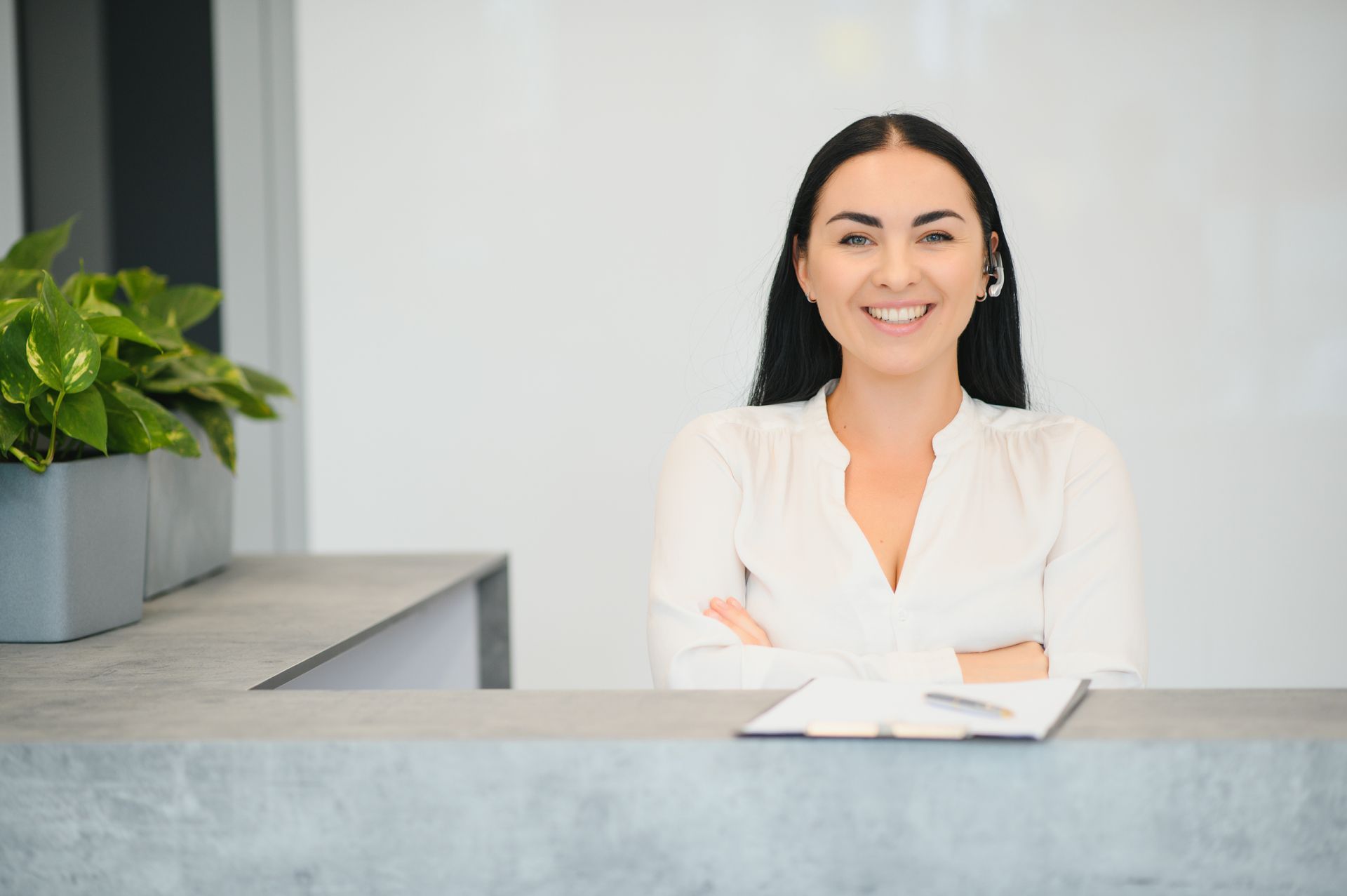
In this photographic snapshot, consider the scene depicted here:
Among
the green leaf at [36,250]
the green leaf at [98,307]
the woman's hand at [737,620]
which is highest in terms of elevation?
the green leaf at [36,250]

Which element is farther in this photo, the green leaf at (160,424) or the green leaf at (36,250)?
the green leaf at (36,250)

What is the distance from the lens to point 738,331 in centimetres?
336

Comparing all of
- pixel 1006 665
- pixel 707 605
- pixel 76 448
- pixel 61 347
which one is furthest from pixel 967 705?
pixel 76 448

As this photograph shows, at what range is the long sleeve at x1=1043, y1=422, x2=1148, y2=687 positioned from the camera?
4.89 feet

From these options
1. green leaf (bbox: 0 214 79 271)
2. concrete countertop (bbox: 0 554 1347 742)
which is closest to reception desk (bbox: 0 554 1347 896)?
concrete countertop (bbox: 0 554 1347 742)

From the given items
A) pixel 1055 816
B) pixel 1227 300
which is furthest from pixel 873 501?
pixel 1227 300

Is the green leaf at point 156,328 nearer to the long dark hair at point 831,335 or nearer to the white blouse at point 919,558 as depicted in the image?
the white blouse at point 919,558

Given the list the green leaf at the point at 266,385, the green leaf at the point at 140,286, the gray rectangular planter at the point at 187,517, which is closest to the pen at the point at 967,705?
the gray rectangular planter at the point at 187,517

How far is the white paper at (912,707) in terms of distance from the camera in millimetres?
971

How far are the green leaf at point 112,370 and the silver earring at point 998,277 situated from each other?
1.21 meters

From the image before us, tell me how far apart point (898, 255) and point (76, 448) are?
3.68ft

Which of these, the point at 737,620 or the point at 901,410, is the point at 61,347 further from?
the point at 901,410

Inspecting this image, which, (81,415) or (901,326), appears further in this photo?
(901,326)

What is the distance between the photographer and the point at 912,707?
3.42ft
